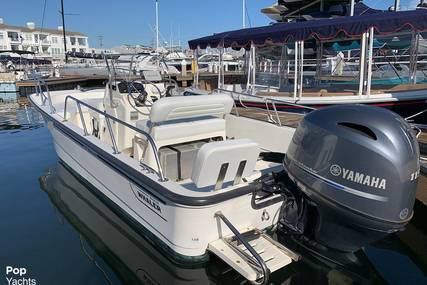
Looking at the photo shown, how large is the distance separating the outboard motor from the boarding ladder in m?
0.38

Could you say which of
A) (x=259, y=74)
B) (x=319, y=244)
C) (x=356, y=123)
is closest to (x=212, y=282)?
(x=319, y=244)

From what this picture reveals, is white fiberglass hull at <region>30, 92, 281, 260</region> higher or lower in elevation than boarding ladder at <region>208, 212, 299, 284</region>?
higher

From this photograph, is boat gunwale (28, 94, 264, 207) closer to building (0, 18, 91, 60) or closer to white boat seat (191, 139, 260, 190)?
white boat seat (191, 139, 260, 190)

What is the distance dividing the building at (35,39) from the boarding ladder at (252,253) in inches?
2540

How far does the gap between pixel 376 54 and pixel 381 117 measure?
7.75 metres

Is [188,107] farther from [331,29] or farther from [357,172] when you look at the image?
[331,29]

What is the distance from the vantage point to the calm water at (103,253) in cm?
321

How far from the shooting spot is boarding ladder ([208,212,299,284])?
8.93 ft

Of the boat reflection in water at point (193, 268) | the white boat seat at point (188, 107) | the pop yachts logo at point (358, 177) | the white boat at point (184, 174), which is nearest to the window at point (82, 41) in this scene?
the white boat at point (184, 174)

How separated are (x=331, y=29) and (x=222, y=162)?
5664 millimetres

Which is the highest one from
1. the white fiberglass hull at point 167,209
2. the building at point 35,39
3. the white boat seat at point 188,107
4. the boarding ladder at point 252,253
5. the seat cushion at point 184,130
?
the building at point 35,39

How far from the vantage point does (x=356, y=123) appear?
2.58 m

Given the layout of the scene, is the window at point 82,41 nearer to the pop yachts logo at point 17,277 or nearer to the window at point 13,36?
the window at point 13,36

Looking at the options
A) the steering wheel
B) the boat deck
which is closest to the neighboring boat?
the boat deck
